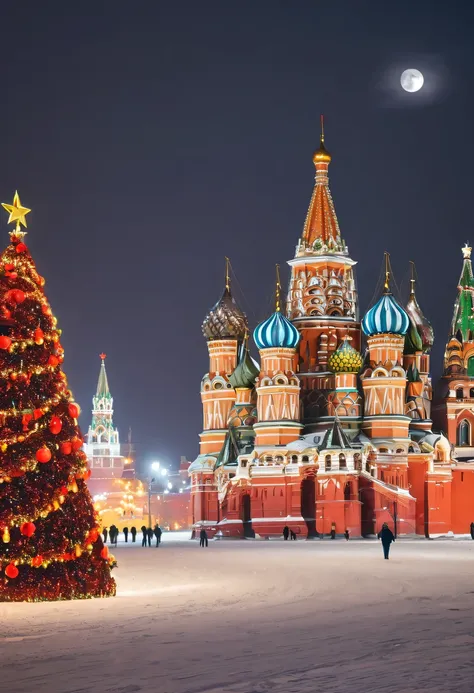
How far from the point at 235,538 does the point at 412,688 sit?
54.0 metres

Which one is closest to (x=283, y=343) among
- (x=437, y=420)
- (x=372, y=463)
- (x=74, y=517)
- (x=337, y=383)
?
(x=337, y=383)

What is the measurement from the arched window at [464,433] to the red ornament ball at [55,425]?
181 ft

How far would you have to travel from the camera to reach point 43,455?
19000 millimetres

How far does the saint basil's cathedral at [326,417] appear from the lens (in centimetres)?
6169

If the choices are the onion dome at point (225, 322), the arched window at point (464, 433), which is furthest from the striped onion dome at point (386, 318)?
the arched window at point (464, 433)

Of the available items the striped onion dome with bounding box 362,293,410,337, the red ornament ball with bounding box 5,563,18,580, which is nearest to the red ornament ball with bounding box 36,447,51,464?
the red ornament ball with bounding box 5,563,18,580

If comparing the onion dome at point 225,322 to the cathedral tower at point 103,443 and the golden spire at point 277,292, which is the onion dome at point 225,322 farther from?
the cathedral tower at point 103,443

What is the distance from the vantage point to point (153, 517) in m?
113

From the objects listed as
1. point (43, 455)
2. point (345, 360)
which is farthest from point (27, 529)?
point (345, 360)

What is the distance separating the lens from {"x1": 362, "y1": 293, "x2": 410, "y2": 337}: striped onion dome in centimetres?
6419

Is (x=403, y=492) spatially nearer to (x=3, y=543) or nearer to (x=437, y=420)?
(x=437, y=420)

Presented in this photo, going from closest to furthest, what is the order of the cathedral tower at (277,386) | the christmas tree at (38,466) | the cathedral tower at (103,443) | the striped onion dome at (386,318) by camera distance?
1. the christmas tree at (38,466)
2. the cathedral tower at (277,386)
3. the striped onion dome at (386,318)
4. the cathedral tower at (103,443)

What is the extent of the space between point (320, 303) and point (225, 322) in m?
5.83

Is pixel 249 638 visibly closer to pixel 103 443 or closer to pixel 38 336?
pixel 38 336
